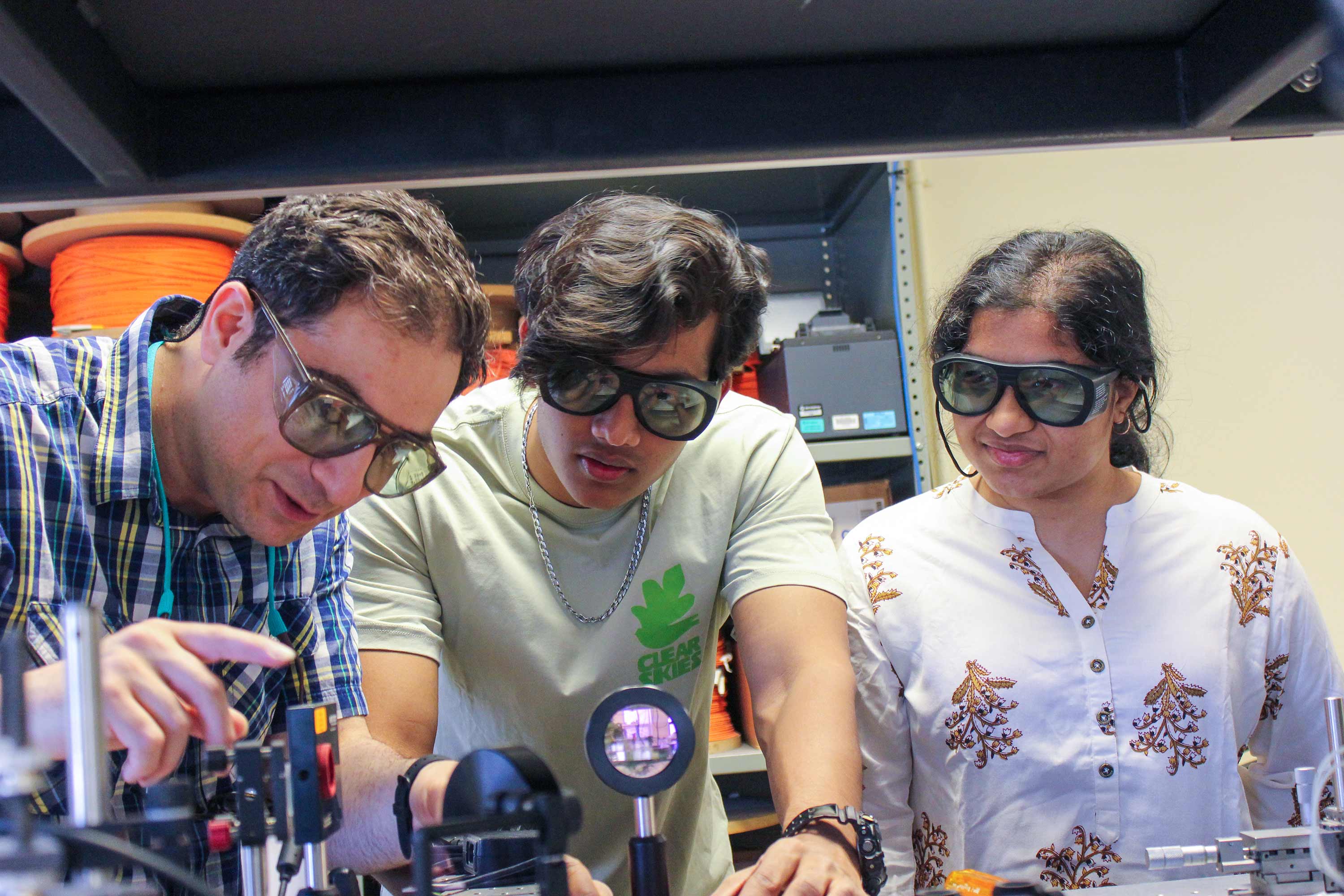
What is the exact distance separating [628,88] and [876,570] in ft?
3.06

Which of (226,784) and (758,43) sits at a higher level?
(758,43)

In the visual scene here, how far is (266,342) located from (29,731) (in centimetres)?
53

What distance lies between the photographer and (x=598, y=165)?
0.98 m

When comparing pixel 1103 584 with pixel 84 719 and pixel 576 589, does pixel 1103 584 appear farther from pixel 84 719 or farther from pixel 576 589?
pixel 84 719

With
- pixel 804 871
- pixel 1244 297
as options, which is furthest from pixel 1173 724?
pixel 1244 297

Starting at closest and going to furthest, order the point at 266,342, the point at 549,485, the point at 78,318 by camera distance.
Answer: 1. the point at 266,342
2. the point at 549,485
3. the point at 78,318

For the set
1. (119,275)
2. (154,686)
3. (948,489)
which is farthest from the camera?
(119,275)

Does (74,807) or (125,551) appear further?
(125,551)

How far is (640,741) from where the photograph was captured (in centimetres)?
81

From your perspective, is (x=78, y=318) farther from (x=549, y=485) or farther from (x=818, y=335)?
(x=818, y=335)

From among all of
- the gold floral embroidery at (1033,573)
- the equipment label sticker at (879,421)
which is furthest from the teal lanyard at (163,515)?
the equipment label sticker at (879,421)

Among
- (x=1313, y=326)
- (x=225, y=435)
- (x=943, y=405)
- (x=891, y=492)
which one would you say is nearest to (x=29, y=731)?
(x=225, y=435)

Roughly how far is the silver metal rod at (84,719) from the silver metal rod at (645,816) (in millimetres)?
390

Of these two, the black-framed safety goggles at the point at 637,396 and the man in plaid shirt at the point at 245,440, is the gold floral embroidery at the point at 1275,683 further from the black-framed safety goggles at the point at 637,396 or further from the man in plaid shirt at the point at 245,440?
the man in plaid shirt at the point at 245,440
